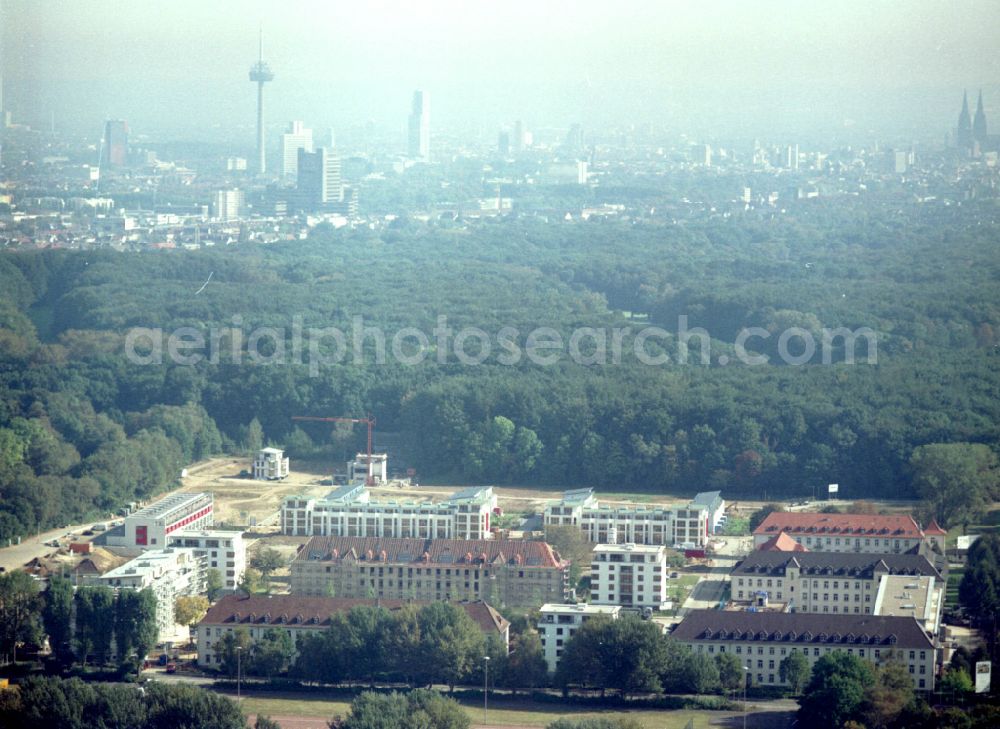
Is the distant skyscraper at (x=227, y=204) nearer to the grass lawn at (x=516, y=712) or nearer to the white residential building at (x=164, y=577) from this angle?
the white residential building at (x=164, y=577)

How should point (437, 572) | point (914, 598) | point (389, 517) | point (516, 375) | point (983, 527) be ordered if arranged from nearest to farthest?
1. point (914, 598)
2. point (437, 572)
3. point (389, 517)
4. point (983, 527)
5. point (516, 375)

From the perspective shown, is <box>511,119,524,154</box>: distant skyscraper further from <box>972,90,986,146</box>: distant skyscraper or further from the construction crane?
the construction crane

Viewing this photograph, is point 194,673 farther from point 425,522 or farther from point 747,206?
point 747,206

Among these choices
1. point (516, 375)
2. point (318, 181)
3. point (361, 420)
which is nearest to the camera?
point (361, 420)

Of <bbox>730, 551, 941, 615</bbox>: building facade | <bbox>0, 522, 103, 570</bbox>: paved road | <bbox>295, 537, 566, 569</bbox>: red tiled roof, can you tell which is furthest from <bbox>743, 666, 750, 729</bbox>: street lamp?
<bbox>0, 522, 103, 570</bbox>: paved road

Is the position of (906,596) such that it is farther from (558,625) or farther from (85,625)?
(85,625)

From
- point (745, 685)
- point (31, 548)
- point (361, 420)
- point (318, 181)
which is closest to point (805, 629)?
point (745, 685)
